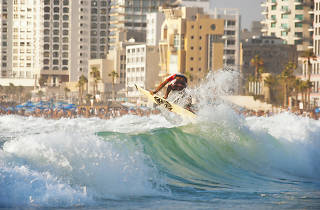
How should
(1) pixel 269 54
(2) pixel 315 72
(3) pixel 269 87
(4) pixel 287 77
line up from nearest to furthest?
(4) pixel 287 77
(2) pixel 315 72
(3) pixel 269 87
(1) pixel 269 54

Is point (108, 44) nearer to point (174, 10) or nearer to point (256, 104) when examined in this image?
point (174, 10)

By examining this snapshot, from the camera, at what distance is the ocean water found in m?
15.2

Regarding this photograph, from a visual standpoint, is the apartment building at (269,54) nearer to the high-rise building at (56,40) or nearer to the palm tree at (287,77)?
the palm tree at (287,77)

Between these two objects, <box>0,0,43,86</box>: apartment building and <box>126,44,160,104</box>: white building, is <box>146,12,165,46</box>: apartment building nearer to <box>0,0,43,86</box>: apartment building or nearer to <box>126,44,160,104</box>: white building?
<box>126,44,160,104</box>: white building

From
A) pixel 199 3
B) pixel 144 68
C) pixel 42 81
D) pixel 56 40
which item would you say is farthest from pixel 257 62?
pixel 56 40

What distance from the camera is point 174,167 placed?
68.0 ft

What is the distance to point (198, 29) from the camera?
121 m

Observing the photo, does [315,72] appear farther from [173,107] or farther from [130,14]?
[130,14]

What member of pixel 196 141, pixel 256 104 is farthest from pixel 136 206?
pixel 256 104

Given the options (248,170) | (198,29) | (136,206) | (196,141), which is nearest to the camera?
(136,206)

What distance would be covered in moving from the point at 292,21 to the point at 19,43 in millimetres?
67264

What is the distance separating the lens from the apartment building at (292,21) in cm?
13025

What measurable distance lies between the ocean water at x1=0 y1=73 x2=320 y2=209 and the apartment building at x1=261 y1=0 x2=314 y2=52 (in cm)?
10435

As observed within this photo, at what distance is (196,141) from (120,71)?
12348 centimetres
